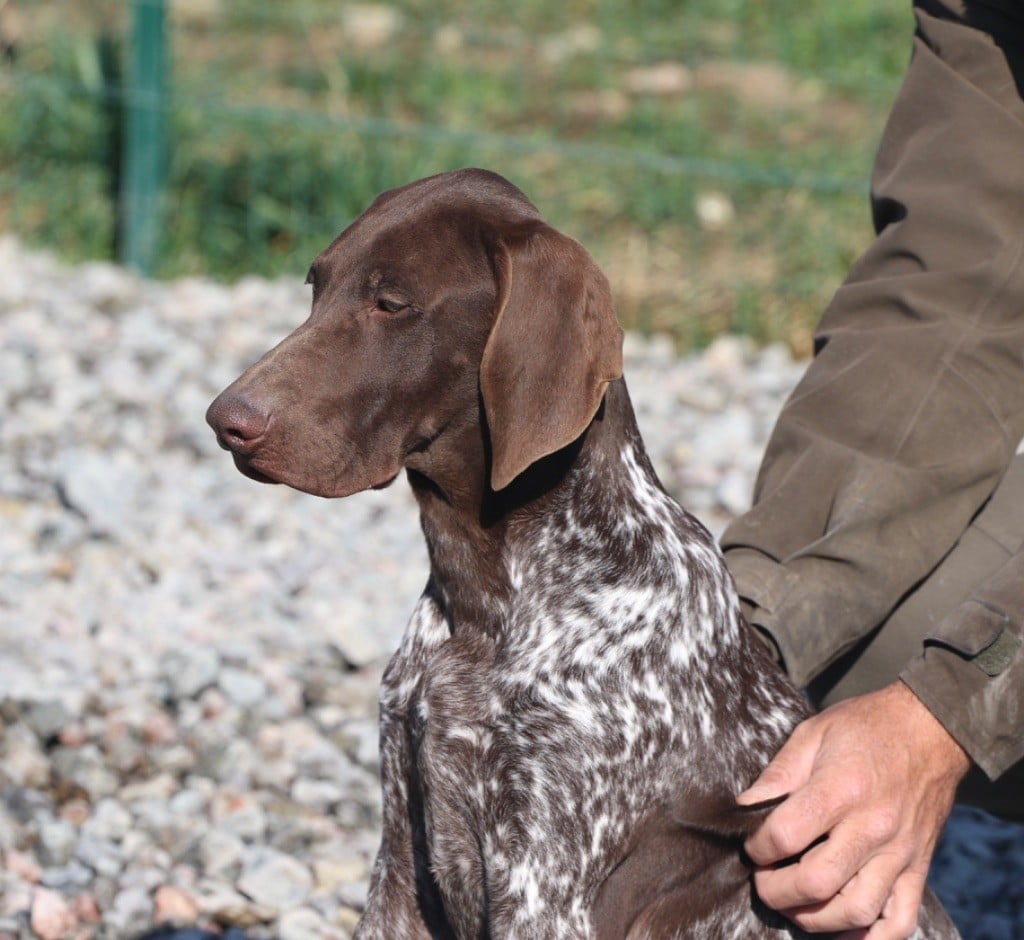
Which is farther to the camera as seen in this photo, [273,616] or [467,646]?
[273,616]

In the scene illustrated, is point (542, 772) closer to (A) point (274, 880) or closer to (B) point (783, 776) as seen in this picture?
(B) point (783, 776)

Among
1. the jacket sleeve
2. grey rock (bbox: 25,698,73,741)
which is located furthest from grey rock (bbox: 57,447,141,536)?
the jacket sleeve

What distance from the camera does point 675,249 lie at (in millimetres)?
7613

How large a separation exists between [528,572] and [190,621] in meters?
2.29

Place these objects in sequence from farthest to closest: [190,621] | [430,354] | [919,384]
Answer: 1. [190,621]
2. [919,384]
3. [430,354]

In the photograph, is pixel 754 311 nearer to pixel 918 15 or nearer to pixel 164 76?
pixel 164 76

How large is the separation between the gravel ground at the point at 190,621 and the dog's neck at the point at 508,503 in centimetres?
112

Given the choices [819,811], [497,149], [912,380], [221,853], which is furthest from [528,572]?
[497,149]

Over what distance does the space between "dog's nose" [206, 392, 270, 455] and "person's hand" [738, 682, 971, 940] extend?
0.91 meters

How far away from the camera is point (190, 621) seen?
15.6 feet

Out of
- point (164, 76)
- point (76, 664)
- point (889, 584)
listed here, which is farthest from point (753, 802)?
point (164, 76)

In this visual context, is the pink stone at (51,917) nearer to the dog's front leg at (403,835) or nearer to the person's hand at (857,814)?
the dog's front leg at (403,835)

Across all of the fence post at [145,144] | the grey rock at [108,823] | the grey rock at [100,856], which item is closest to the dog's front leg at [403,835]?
the grey rock at [100,856]

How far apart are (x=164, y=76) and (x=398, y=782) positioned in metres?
5.39
